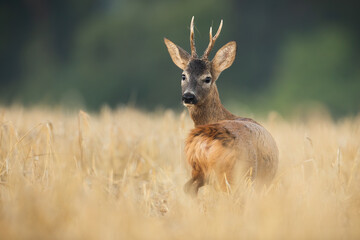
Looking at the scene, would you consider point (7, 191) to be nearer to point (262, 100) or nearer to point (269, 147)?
point (269, 147)

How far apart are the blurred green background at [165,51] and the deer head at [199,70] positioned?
1427 centimetres

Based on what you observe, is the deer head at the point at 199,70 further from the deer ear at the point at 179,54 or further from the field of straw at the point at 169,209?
the field of straw at the point at 169,209

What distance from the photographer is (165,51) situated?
2238cm

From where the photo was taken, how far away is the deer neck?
14.0 ft

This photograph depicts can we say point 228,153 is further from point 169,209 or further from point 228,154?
point 169,209

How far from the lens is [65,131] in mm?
5207

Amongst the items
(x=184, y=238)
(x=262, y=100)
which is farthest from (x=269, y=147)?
(x=262, y=100)

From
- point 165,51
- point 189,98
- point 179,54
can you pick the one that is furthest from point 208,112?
point 165,51

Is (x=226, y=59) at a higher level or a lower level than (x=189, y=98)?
higher

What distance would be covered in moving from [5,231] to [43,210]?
8.3 inches

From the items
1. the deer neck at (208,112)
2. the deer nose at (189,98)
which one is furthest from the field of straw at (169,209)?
the deer nose at (189,98)

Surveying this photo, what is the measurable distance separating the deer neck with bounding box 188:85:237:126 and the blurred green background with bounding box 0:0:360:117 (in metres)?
14.6

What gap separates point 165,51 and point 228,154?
64.6 ft

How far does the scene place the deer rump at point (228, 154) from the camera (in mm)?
3016
